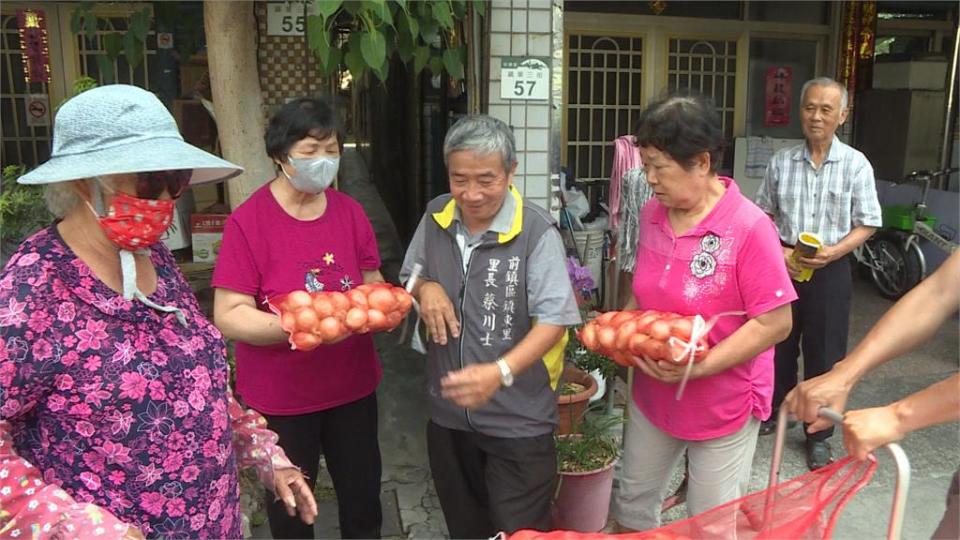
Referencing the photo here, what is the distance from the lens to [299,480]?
6.66ft

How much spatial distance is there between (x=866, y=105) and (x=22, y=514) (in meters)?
8.16

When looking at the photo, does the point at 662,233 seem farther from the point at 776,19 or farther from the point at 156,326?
the point at 776,19

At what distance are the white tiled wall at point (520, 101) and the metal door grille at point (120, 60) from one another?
8.36 feet

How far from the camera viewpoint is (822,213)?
373 centimetres

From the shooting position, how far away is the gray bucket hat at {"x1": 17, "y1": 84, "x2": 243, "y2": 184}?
4.93ft

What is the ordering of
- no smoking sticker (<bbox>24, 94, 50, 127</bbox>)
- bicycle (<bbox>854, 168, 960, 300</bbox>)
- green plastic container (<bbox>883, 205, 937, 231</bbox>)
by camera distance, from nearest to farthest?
no smoking sticker (<bbox>24, 94, 50, 127</bbox>) → bicycle (<bbox>854, 168, 960, 300</bbox>) → green plastic container (<bbox>883, 205, 937, 231</bbox>)

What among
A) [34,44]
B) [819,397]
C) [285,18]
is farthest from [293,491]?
[34,44]

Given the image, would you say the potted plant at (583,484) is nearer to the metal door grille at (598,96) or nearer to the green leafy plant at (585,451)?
the green leafy plant at (585,451)

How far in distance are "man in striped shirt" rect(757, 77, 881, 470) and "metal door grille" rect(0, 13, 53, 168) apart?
485 centimetres

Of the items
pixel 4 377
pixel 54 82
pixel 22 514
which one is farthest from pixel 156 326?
pixel 54 82

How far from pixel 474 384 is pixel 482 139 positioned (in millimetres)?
717

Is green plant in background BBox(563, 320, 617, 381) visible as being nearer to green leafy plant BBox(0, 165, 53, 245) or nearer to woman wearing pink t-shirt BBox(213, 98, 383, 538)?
woman wearing pink t-shirt BBox(213, 98, 383, 538)

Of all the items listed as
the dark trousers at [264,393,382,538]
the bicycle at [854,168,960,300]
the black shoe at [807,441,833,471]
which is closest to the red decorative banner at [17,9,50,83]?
the dark trousers at [264,393,382,538]

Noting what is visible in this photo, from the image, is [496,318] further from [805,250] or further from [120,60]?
[120,60]
